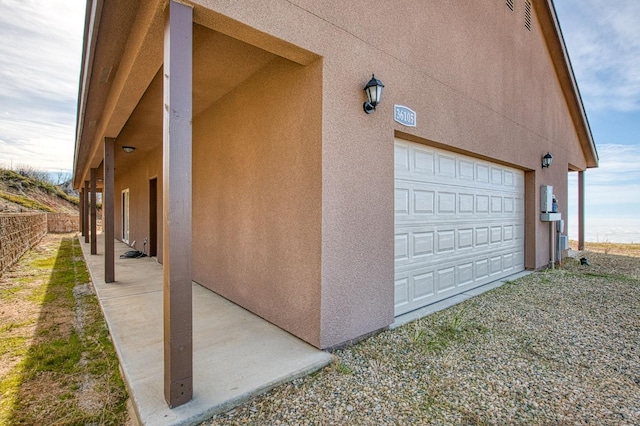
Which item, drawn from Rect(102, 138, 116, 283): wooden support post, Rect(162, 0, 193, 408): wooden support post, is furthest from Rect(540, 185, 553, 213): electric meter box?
Rect(102, 138, 116, 283): wooden support post

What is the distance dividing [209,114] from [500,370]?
523 cm

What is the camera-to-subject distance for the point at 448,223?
4.98m

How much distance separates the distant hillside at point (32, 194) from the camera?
21.7 meters

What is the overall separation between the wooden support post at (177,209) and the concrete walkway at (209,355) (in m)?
0.17

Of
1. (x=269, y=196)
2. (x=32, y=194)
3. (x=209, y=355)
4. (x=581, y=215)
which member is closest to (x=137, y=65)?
(x=269, y=196)

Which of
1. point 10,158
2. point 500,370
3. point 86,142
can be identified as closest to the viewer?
point 500,370

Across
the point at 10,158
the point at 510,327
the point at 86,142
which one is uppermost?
the point at 10,158

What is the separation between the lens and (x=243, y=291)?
4.22 m

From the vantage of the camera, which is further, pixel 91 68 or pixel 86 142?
pixel 86 142

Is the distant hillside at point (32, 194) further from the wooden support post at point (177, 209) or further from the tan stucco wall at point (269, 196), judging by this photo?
the wooden support post at point (177, 209)

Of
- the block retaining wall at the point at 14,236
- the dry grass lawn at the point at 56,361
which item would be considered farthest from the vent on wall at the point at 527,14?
the block retaining wall at the point at 14,236

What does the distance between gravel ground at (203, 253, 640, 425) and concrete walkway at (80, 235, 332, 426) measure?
13cm

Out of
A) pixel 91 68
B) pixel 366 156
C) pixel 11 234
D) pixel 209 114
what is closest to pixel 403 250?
pixel 366 156

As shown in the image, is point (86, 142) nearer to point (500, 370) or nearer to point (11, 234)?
point (11, 234)
